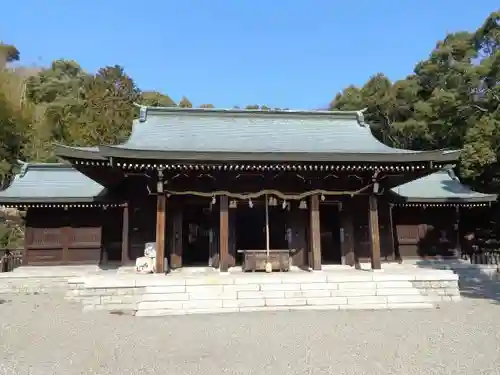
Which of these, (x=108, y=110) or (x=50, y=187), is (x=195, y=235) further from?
(x=108, y=110)

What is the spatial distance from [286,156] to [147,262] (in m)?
5.62

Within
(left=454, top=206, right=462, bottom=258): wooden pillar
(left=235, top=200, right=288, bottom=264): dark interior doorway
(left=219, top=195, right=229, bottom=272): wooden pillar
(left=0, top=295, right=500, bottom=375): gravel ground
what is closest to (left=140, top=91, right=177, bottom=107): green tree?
(left=235, top=200, right=288, bottom=264): dark interior doorway

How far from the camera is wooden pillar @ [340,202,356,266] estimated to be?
1356cm

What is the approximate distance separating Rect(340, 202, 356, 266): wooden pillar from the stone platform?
3.27m

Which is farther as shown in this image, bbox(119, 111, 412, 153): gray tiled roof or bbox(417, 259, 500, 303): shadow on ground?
bbox(119, 111, 412, 153): gray tiled roof

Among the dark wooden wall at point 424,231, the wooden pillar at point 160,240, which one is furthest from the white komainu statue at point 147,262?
the dark wooden wall at point 424,231

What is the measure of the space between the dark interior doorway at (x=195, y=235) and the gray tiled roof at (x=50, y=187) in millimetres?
3751

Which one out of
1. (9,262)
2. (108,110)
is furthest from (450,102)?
(108,110)

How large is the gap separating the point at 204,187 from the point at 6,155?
90.5 ft

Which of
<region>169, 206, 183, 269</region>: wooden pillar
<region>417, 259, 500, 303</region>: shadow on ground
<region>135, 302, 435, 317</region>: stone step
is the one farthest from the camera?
<region>169, 206, 183, 269</region>: wooden pillar

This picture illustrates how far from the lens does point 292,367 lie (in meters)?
5.07

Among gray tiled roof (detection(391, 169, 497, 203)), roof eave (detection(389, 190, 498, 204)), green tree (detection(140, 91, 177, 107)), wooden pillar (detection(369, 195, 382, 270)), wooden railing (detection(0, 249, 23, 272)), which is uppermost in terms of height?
green tree (detection(140, 91, 177, 107))

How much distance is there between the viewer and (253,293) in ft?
31.2

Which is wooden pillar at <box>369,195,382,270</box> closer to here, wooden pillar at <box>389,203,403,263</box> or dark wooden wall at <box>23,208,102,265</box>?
wooden pillar at <box>389,203,403,263</box>
